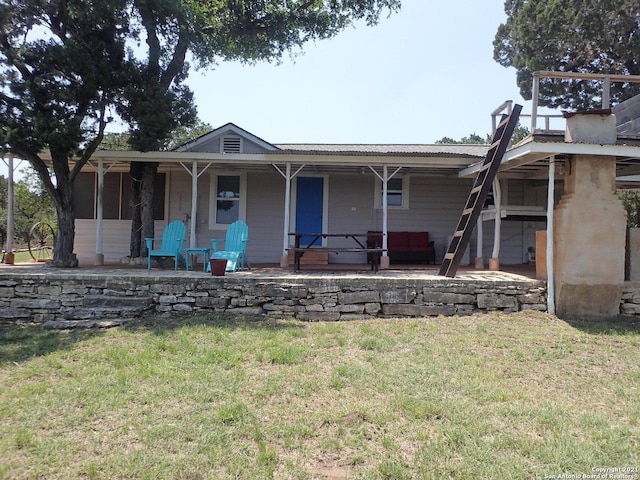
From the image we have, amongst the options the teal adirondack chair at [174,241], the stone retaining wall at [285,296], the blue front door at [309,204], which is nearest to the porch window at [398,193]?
the blue front door at [309,204]

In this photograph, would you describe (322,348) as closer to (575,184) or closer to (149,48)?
(575,184)

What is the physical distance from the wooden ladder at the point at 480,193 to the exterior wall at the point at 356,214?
2541mm

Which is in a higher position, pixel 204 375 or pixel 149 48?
pixel 149 48

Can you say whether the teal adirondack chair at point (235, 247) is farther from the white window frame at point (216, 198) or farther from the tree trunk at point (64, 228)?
the tree trunk at point (64, 228)

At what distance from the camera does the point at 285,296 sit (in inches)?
225

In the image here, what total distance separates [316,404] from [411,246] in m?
6.48

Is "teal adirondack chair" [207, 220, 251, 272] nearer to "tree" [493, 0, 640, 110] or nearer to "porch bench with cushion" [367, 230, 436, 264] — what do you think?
"porch bench with cushion" [367, 230, 436, 264]

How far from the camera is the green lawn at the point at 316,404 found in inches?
92.6

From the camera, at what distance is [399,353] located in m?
4.21

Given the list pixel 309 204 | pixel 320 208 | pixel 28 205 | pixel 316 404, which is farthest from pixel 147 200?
pixel 28 205

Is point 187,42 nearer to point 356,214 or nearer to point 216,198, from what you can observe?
point 216,198

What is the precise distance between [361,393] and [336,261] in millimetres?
6080

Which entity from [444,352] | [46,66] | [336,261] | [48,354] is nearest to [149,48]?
[46,66]

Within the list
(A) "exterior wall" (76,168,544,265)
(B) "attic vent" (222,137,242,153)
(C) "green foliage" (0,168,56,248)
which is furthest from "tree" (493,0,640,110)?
(C) "green foliage" (0,168,56,248)
